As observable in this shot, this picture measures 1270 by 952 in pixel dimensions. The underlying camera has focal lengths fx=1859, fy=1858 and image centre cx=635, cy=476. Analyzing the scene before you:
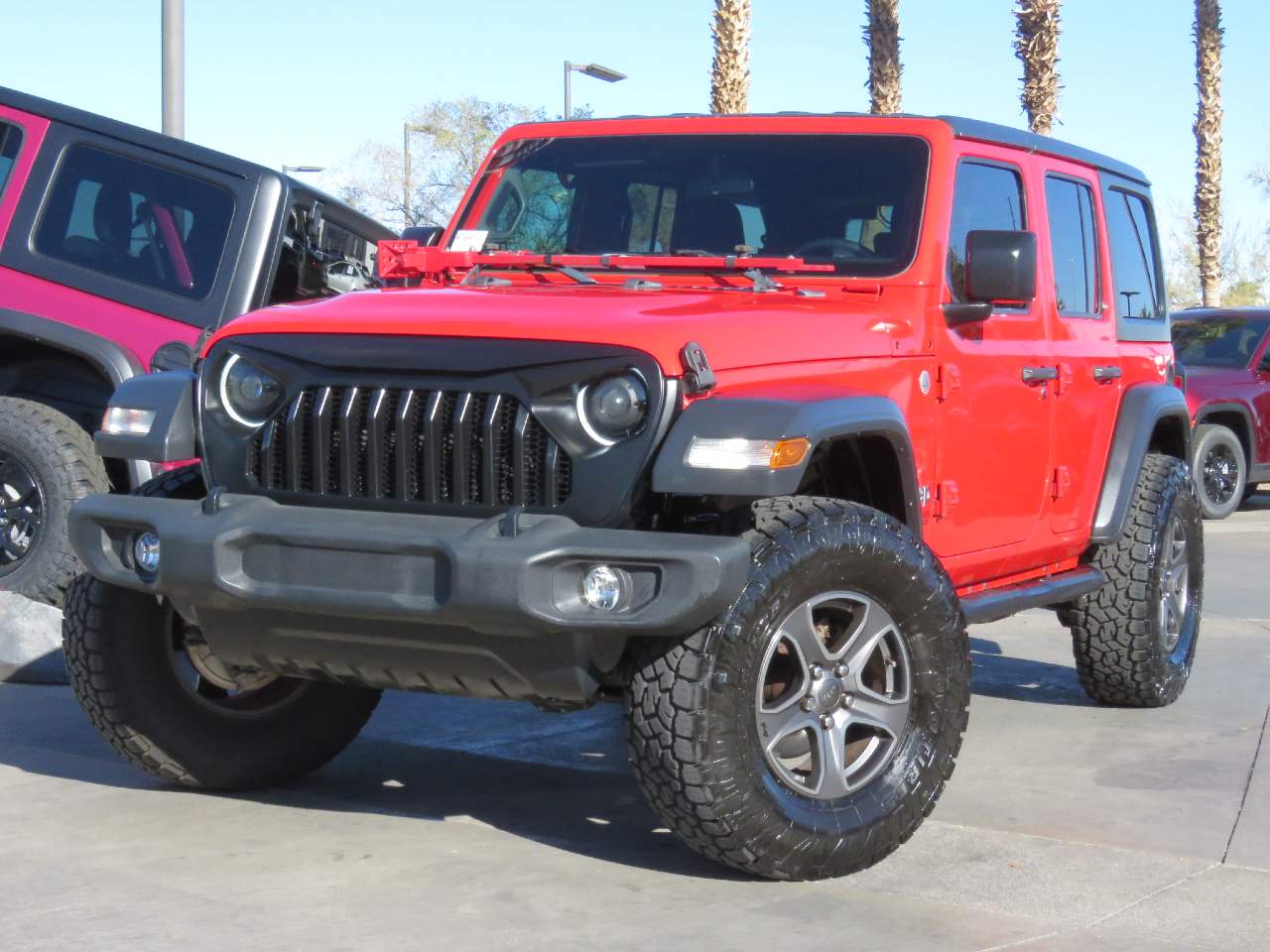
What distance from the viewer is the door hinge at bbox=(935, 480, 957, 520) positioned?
5.43m

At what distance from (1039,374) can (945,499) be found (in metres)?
0.78

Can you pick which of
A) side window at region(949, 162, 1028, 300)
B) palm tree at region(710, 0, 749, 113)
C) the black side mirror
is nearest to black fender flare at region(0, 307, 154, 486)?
the black side mirror

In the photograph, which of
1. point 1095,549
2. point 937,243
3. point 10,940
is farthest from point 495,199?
point 10,940

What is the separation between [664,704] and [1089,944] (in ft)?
3.46

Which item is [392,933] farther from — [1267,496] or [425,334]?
[1267,496]

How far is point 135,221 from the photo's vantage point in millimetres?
7688

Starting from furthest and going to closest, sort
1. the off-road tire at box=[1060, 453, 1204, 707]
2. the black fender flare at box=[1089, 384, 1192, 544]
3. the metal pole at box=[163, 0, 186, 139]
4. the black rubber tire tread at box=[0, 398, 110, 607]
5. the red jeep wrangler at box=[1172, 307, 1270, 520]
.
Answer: the red jeep wrangler at box=[1172, 307, 1270, 520], the metal pole at box=[163, 0, 186, 139], the black rubber tire tread at box=[0, 398, 110, 607], the off-road tire at box=[1060, 453, 1204, 707], the black fender flare at box=[1089, 384, 1192, 544]

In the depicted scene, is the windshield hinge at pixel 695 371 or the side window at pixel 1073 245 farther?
the side window at pixel 1073 245

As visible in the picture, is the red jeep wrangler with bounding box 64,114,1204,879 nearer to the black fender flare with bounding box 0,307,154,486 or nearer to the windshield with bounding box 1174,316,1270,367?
the black fender flare with bounding box 0,307,154,486

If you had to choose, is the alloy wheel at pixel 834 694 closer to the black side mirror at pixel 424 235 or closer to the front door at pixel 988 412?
the front door at pixel 988 412

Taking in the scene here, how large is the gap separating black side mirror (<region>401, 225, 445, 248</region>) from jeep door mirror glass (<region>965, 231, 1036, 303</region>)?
5.85 ft

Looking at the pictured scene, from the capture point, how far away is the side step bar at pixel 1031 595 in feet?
18.6

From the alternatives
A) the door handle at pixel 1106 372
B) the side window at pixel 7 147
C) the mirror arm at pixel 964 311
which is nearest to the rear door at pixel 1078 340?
the door handle at pixel 1106 372

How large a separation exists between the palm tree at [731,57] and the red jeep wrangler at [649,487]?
1721cm
